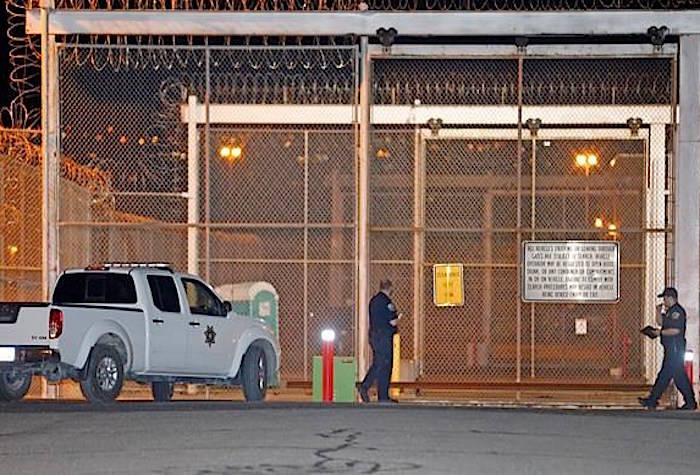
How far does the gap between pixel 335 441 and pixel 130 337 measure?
6.29 m

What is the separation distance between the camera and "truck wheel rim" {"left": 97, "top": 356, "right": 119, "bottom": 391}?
18.6 metres

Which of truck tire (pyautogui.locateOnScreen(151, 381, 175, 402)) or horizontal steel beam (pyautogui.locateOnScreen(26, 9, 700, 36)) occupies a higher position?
horizontal steel beam (pyautogui.locateOnScreen(26, 9, 700, 36))

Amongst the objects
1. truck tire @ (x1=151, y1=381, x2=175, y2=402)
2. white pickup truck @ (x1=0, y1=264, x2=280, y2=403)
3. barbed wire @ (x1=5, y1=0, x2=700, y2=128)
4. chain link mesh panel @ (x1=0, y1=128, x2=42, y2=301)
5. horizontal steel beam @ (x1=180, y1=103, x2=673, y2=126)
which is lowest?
truck tire @ (x1=151, y1=381, x2=175, y2=402)

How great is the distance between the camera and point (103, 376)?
18.7 m

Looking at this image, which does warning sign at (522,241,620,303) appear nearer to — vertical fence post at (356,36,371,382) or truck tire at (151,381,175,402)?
vertical fence post at (356,36,371,382)

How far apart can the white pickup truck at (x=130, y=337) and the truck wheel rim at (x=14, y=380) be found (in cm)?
1

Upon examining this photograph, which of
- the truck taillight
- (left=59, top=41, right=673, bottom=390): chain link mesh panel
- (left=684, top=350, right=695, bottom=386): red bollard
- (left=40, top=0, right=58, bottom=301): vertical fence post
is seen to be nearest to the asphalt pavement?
the truck taillight

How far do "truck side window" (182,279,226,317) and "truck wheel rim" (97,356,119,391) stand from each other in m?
1.51

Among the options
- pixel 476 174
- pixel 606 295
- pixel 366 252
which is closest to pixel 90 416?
pixel 366 252


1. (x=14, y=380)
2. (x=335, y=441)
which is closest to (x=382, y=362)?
(x=14, y=380)

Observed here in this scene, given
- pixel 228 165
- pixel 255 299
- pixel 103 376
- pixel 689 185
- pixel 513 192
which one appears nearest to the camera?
pixel 103 376

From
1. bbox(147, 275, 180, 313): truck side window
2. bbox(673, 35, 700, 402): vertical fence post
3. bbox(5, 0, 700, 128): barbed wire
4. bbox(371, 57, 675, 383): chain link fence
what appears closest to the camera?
bbox(147, 275, 180, 313): truck side window

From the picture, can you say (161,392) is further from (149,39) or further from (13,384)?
(149,39)

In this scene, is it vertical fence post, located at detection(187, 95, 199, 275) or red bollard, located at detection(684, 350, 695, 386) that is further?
vertical fence post, located at detection(187, 95, 199, 275)
